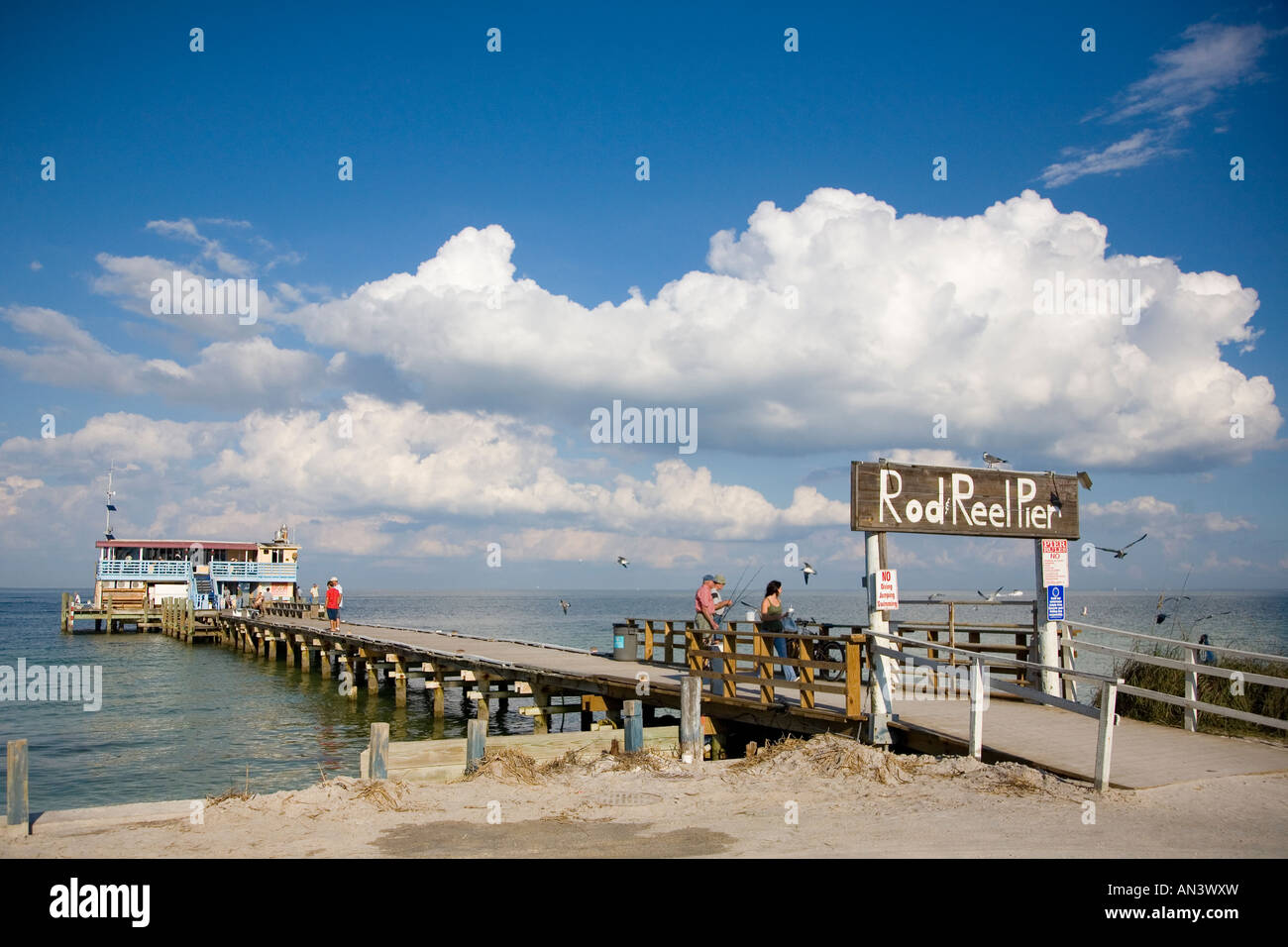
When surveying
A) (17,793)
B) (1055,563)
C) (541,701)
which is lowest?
(541,701)

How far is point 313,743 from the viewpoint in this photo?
66.5 feet

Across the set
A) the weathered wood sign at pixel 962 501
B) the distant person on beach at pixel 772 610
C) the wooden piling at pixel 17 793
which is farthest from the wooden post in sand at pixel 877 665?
the wooden piling at pixel 17 793

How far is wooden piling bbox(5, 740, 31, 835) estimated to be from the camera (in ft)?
27.4

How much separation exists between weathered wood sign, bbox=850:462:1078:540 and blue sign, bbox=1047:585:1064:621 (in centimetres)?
72

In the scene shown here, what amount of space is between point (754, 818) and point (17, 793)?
21.4ft

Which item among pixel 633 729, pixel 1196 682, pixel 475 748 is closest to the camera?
pixel 475 748

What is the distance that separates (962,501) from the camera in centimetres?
1227

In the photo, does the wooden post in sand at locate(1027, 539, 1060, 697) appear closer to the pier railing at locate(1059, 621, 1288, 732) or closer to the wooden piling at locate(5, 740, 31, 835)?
the pier railing at locate(1059, 621, 1288, 732)

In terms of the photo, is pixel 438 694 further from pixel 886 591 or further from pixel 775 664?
pixel 886 591

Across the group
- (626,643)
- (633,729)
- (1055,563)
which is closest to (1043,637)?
(1055,563)

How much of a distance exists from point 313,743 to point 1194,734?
1643 cm

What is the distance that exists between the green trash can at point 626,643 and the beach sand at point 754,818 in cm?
1073

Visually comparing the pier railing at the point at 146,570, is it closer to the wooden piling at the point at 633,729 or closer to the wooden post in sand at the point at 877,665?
the wooden piling at the point at 633,729
